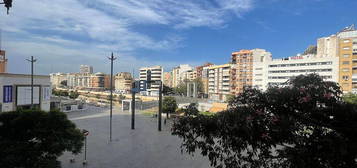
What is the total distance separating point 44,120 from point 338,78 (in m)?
49.6

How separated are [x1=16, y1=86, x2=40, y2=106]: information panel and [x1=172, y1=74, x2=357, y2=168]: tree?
28.5 metres

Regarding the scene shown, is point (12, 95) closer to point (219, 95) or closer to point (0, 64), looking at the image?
point (0, 64)

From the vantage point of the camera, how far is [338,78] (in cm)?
4088

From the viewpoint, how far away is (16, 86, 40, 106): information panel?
82.9 ft

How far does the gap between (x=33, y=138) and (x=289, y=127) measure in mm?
7698

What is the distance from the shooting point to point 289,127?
333cm

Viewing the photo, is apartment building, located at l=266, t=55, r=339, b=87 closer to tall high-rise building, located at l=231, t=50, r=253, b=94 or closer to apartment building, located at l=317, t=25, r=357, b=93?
apartment building, located at l=317, t=25, r=357, b=93

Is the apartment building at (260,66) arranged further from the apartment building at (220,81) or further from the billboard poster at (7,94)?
the billboard poster at (7,94)

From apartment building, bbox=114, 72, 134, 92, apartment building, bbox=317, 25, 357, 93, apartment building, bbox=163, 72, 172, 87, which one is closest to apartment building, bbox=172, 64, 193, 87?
apartment building, bbox=163, 72, 172, 87

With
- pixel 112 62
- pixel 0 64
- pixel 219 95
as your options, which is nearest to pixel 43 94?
pixel 0 64

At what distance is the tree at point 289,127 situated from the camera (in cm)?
319

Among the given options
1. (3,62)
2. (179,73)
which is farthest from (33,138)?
(179,73)

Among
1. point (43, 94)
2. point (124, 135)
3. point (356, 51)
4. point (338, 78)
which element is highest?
point (356, 51)

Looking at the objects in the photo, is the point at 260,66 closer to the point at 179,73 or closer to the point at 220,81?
the point at 220,81
